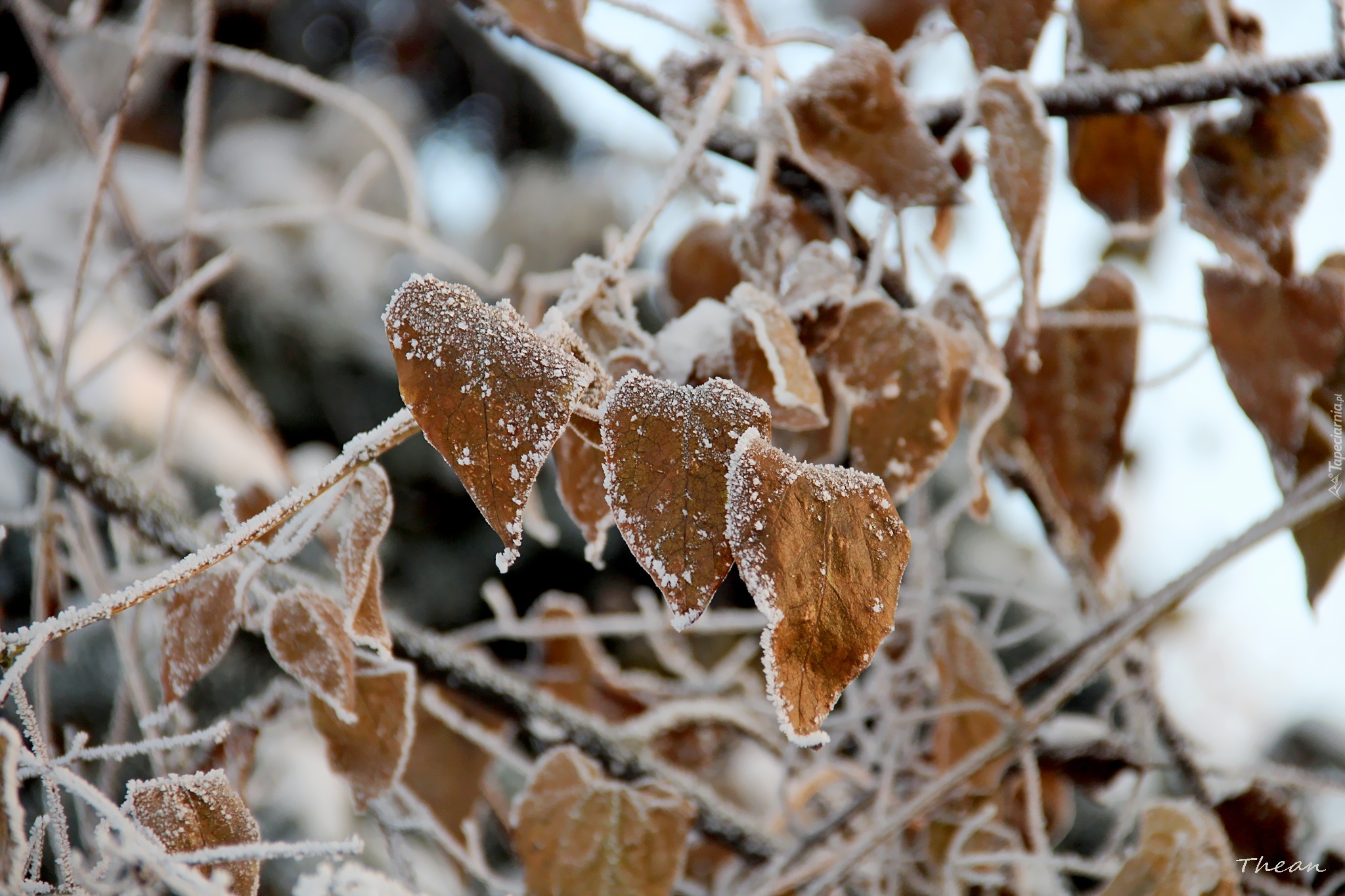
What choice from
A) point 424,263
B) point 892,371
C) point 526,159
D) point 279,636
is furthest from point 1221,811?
point 526,159

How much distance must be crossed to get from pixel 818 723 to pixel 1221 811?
381mm

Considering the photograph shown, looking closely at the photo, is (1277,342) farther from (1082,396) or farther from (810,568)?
(810,568)

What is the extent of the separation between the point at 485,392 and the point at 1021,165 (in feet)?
0.67

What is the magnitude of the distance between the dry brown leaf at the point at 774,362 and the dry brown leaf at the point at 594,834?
6.9 inches

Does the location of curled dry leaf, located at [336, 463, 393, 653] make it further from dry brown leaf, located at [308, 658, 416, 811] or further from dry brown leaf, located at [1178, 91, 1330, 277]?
dry brown leaf, located at [1178, 91, 1330, 277]

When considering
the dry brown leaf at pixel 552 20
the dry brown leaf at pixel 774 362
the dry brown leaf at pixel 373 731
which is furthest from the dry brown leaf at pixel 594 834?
the dry brown leaf at pixel 552 20

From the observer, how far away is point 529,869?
351 mm

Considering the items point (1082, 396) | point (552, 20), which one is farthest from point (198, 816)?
point (1082, 396)

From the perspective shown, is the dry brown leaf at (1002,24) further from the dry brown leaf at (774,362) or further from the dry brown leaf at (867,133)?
the dry brown leaf at (774,362)

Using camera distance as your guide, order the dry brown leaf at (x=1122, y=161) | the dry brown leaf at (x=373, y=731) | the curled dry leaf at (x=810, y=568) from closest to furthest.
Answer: the curled dry leaf at (x=810, y=568)
the dry brown leaf at (x=373, y=731)
the dry brown leaf at (x=1122, y=161)

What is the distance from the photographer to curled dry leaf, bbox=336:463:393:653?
26 centimetres

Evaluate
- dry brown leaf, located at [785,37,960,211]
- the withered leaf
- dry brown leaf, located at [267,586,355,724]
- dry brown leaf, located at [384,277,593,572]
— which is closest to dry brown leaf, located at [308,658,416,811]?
dry brown leaf, located at [267,586,355,724]

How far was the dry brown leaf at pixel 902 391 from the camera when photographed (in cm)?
30

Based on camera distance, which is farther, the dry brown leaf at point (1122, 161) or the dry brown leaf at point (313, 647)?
the dry brown leaf at point (1122, 161)
